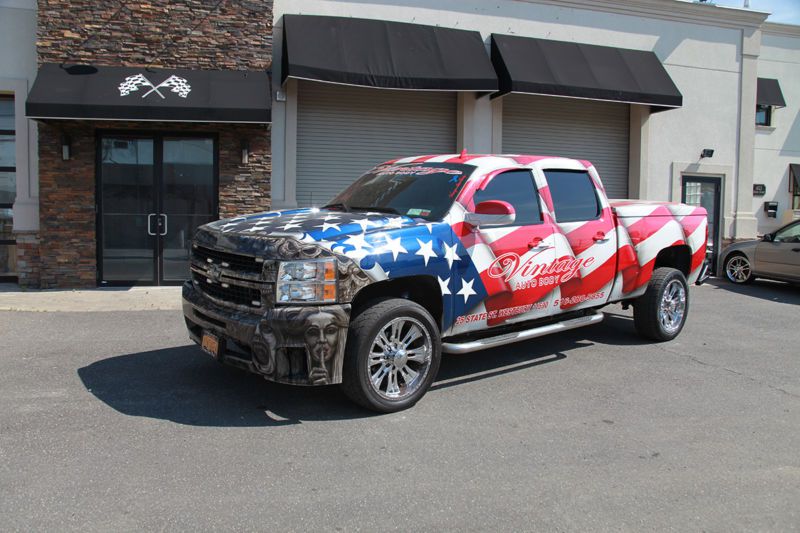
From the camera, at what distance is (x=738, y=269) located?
42.9 ft

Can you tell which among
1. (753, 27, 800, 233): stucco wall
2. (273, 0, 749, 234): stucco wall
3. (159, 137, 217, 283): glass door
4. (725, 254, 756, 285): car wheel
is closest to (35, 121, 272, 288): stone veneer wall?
(159, 137, 217, 283): glass door

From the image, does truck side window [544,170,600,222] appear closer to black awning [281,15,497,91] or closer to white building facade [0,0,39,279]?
black awning [281,15,497,91]

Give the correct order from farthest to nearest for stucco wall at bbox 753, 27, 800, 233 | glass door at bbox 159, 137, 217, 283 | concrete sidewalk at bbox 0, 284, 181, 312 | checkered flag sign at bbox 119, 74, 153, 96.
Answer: stucco wall at bbox 753, 27, 800, 233 < glass door at bbox 159, 137, 217, 283 < checkered flag sign at bbox 119, 74, 153, 96 < concrete sidewalk at bbox 0, 284, 181, 312

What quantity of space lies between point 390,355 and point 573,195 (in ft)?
9.35

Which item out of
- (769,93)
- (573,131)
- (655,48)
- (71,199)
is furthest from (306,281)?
(769,93)

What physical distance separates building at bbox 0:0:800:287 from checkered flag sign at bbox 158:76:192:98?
38 mm

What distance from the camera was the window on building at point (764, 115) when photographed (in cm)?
1850

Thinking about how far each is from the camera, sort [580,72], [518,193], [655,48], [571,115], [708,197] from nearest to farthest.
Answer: [518,193]
[580,72]
[571,115]
[655,48]
[708,197]

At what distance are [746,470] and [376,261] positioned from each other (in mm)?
2782

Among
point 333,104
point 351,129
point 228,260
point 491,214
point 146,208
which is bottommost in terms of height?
point 228,260

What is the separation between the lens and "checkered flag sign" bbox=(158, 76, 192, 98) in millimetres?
10681

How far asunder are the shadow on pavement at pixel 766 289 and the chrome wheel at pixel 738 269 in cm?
15

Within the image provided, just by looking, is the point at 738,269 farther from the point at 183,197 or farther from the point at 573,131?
the point at 183,197

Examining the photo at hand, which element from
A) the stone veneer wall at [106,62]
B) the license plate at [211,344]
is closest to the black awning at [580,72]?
the stone veneer wall at [106,62]
